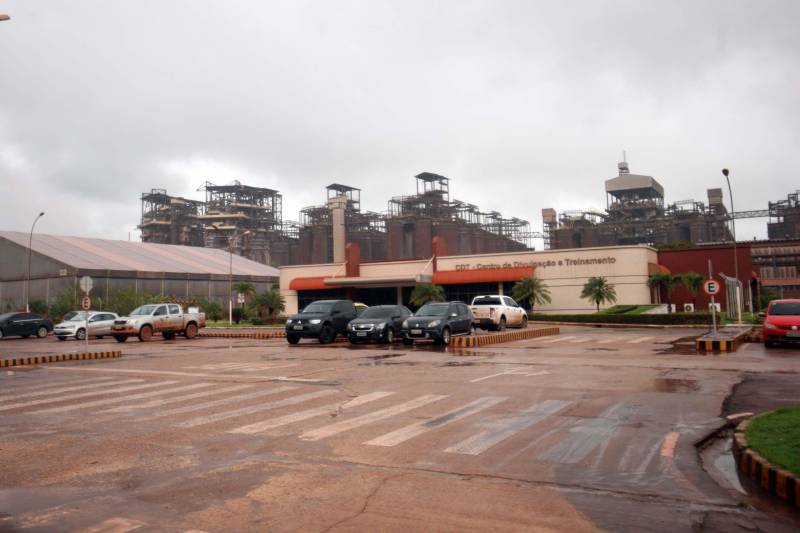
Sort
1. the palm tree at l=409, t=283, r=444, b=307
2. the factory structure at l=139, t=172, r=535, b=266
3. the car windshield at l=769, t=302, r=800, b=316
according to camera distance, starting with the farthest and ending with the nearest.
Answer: the factory structure at l=139, t=172, r=535, b=266
the palm tree at l=409, t=283, r=444, b=307
the car windshield at l=769, t=302, r=800, b=316

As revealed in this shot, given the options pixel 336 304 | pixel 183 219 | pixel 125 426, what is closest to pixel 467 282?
pixel 336 304

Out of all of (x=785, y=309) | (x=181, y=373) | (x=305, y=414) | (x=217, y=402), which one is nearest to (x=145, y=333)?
(x=181, y=373)

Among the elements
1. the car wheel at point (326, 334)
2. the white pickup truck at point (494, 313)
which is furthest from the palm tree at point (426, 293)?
the car wheel at point (326, 334)

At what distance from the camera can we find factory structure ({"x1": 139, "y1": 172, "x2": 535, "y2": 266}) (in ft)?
240

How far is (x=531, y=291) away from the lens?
47469mm

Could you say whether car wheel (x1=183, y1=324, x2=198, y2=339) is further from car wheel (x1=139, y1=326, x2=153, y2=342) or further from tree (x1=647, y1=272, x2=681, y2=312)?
tree (x1=647, y1=272, x2=681, y2=312)

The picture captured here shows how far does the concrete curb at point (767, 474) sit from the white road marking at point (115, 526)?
5415 mm

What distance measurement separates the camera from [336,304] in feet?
88.8

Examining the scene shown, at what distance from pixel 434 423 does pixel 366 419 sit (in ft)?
3.37

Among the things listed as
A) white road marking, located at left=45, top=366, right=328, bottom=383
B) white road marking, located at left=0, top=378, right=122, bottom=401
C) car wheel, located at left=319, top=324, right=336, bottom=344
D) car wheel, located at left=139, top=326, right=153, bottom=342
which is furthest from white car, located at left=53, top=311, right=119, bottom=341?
white road marking, located at left=0, top=378, right=122, bottom=401

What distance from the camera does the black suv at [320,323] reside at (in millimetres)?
25500

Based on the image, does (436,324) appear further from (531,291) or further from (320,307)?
(531,291)

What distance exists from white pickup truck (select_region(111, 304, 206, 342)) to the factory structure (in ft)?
92.7

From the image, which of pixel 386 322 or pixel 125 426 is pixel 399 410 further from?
pixel 386 322
